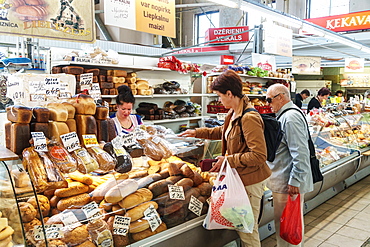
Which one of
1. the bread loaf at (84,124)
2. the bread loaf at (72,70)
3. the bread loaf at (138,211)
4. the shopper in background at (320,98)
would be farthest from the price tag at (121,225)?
the shopper in background at (320,98)

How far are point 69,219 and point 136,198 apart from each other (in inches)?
19.7

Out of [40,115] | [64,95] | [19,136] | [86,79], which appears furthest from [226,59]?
[19,136]

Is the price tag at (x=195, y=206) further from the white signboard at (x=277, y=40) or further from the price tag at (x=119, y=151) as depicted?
the white signboard at (x=277, y=40)

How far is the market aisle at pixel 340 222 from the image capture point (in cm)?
398

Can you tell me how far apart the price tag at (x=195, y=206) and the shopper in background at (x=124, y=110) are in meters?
1.14

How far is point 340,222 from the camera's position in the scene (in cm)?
→ 460

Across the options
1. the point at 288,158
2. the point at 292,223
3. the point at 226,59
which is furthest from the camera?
the point at 226,59

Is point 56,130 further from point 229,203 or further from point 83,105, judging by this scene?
point 229,203

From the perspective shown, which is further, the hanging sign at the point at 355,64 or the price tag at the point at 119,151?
the hanging sign at the point at 355,64

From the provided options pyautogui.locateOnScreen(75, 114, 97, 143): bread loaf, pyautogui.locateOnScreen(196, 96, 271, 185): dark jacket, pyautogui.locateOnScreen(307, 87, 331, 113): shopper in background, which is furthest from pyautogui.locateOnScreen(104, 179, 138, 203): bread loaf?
pyautogui.locateOnScreen(307, 87, 331, 113): shopper in background

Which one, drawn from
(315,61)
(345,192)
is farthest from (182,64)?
(315,61)

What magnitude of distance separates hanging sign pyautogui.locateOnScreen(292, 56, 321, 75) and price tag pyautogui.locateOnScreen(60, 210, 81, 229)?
31.3 ft

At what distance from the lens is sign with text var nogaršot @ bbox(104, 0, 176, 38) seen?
342cm

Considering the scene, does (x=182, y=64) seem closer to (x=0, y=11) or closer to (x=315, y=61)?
(x=0, y=11)
